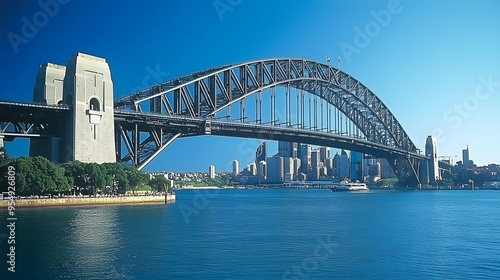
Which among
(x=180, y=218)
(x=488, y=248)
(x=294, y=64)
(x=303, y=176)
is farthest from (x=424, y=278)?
(x=303, y=176)

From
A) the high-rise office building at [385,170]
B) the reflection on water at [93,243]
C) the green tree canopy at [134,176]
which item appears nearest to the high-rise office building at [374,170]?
the high-rise office building at [385,170]

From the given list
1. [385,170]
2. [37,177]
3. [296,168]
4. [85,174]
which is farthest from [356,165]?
[37,177]

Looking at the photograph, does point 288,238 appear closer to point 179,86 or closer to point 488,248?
point 488,248

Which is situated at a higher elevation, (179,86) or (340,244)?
(179,86)

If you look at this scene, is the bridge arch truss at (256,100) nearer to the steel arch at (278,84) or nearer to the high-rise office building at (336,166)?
the steel arch at (278,84)

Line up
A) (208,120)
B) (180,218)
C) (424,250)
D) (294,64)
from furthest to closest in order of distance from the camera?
1. (294,64)
2. (208,120)
3. (180,218)
4. (424,250)

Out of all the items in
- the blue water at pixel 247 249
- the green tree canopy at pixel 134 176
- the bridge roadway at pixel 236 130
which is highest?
the bridge roadway at pixel 236 130
